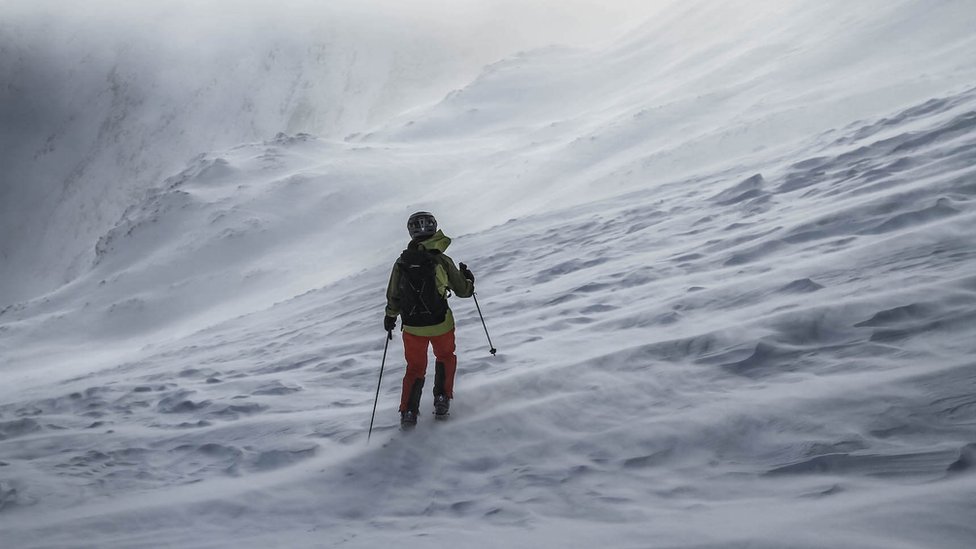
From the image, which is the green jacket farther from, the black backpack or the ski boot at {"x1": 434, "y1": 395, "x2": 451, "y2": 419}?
the ski boot at {"x1": 434, "y1": 395, "x2": 451, "y2": 419}

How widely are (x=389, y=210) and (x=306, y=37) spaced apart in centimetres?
15057

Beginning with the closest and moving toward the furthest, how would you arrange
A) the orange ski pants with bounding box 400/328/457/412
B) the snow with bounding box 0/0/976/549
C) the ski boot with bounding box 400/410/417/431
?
the snow with bounding box 0/0/976/549 < the ski boot with bounding box 400/410/417/431 < the orange ski pants with bounding box 400/328/457/412

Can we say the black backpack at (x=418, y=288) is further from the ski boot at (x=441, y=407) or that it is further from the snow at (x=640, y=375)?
the snow at (x=640, y=375)

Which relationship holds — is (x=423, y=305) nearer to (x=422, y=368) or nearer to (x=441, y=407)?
(x=422, y=368)

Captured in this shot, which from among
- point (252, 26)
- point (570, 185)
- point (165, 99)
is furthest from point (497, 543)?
point (252, 26)

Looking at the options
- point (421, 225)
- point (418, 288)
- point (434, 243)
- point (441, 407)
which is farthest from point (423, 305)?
point (441, 407)

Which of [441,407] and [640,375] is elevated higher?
[441,407]

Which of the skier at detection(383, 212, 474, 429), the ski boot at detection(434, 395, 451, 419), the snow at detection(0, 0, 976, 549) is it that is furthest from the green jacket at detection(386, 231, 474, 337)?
the snow at detection(0, 0, 976, 549)

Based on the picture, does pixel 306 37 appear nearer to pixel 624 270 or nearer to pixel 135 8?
pixel 135 8

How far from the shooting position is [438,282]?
487 cm

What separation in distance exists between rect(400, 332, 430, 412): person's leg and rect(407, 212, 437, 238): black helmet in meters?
0.66

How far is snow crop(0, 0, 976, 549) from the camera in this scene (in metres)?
3.21

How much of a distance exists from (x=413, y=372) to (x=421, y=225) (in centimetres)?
95

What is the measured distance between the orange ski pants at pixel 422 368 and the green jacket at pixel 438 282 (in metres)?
0.05
